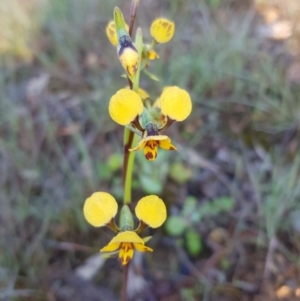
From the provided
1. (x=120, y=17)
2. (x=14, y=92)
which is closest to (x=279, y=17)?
(x=14, y=92)

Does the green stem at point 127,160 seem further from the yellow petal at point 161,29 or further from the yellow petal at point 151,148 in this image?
the yellow petal at point 161,29

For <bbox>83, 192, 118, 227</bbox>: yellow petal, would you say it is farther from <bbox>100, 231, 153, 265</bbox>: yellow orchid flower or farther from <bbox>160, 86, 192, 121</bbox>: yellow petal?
<bbox>160, 86, 192, 121</bbox>: yellow petal

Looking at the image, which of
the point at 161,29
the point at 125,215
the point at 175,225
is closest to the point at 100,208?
the point at 125,215

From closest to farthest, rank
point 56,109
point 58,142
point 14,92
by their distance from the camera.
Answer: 1. point 58,142
2. point 56,109
3. point 14,92

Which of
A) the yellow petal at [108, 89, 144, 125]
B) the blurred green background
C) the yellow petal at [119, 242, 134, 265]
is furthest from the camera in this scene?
the blurred green background

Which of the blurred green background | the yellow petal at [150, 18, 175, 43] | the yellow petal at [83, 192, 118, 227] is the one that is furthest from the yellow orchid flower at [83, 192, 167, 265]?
the blurred green background

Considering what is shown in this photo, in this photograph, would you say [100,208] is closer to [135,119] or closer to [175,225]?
[135,119]

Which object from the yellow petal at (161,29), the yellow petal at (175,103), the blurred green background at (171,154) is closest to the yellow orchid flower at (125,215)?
the yellow petal at (175,103)

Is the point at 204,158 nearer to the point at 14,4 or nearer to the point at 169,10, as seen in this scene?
the point at 169,10
